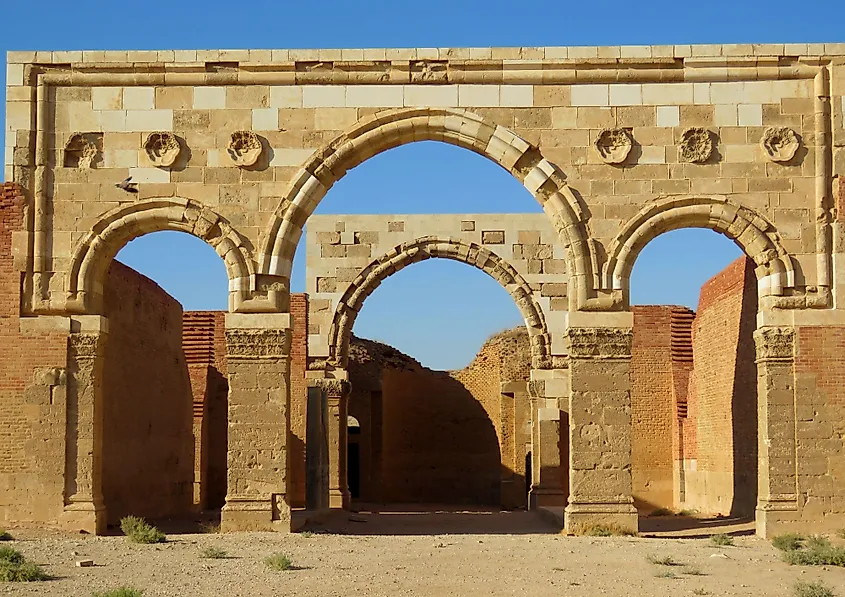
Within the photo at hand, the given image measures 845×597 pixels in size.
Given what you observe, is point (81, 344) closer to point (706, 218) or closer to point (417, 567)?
point (417, 567)

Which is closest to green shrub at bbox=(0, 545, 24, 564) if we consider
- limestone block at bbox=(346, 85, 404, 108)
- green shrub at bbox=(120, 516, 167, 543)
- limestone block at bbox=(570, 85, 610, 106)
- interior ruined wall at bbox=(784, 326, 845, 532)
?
green shrub at bbox=(120, 516, 167, 543)

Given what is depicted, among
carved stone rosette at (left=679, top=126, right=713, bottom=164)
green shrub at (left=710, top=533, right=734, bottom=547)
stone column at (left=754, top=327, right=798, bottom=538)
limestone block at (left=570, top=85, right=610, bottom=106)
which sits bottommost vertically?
green shrub at (left=710, top=533, right=734, bottom=547)

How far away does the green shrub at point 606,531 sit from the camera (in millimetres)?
16031

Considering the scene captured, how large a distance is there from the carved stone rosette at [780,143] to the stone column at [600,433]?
10.2 ft

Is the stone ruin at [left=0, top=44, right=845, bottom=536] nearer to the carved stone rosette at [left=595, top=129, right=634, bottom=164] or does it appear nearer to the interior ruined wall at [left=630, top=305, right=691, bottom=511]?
the carved stone rosette at [left=595, top=129, right=634, bottom=164]

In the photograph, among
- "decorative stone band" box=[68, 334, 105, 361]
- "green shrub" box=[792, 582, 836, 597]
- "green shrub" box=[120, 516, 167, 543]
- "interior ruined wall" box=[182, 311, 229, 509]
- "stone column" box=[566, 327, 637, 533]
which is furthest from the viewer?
"interior ruined wall" box=[182, 311, 229, 509]

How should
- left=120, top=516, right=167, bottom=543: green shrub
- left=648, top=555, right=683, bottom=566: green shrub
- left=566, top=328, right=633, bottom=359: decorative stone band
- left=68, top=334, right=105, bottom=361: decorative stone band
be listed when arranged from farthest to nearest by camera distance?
1. left=68, top=334, right=105, bottom=361: decorative stone band
2. left=566, top=328, right=633, bottom=359: decorative stone band
3. left=120, top=516, right=167, bottom=543: green shrub
4. left=648, top=555, right=683, bottom=566: green shrub

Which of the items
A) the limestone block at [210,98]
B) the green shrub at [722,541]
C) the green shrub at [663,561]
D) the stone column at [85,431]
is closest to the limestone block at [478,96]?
the limestone block at [210,98]

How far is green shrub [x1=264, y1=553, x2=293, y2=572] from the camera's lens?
12.6 metres

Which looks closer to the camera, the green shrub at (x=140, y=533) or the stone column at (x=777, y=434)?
the green shrub at (x=140, y=533)

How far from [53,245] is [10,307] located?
1.01 meters

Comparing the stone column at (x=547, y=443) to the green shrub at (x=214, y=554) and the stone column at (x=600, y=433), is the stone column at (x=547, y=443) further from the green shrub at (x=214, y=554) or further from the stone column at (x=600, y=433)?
the green shrub at (x=214, y=554)

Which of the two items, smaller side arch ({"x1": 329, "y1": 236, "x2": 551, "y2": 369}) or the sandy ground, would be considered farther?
smaller side arch ({"x1": 329, "y1": 236, "x2": 551, "y2": 369})

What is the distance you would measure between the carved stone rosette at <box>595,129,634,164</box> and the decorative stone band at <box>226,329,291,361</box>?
4.99 m
